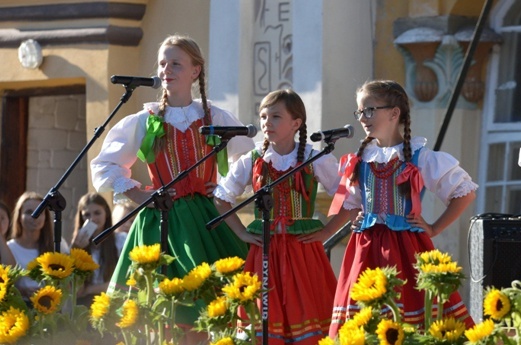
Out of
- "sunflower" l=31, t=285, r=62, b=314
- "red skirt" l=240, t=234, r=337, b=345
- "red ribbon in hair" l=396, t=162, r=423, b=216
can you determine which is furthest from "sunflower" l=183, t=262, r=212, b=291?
"red ribbon in hair" l=396, t=162, r=423, b=216

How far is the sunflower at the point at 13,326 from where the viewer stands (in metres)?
5.42

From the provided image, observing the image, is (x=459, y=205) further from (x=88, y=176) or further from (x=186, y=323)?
(x=88, y=176)

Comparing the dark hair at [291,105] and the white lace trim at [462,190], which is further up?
the dark hair at [291,105]

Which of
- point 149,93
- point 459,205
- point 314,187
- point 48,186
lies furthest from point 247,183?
point 48,186

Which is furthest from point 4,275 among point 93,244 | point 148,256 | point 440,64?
point 440,64

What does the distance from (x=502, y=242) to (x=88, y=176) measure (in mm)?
4617

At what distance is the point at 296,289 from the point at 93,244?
9.32 feet

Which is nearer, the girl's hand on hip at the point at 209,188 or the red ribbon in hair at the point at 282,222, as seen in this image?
the red ribbon in hair at the point at 282,222

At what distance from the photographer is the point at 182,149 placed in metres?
6.95

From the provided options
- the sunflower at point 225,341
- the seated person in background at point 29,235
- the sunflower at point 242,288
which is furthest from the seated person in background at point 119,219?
the sunflower at point 225,341

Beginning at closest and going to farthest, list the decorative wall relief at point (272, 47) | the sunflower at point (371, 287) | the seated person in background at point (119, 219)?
the sunflower at point (371, 287) → the seated person in background at point (119, 219) → the decorative wall relief at point (272, 47)

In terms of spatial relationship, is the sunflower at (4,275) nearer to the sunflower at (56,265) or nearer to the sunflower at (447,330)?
the sunflower at (56,265)

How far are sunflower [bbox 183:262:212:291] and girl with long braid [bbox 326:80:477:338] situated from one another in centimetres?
108

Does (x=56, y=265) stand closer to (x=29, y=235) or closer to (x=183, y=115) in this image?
(x=183, y=115)
